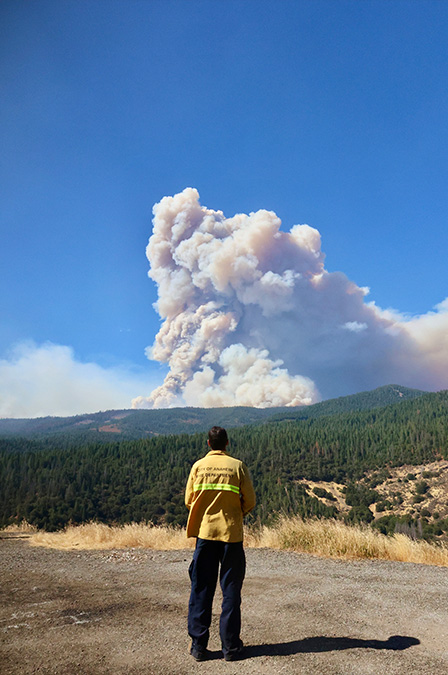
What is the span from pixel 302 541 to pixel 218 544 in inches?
278

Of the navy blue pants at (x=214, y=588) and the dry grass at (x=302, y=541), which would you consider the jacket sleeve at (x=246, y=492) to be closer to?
the navy blue pants at (x=214, y=588)

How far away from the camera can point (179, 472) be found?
5458 inches

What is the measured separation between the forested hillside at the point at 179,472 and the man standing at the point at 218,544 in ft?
292

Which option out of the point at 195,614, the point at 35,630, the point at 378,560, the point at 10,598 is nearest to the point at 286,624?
the point at 195,614

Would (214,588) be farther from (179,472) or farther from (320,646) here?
(179,472)

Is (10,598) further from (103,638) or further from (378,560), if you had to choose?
(378,560)

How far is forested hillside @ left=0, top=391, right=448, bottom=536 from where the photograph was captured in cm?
10469

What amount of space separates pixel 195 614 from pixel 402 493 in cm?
12690

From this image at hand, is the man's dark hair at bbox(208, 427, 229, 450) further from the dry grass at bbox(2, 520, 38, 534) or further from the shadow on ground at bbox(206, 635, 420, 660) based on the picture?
the dry grass at bbox(2, 520, 38, 534)

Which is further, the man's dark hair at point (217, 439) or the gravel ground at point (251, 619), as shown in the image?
the man's dark hair at point (217, 439)

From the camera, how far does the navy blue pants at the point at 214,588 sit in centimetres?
461

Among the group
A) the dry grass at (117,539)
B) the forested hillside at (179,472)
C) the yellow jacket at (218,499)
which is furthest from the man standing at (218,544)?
the forested hillside at (179,472)

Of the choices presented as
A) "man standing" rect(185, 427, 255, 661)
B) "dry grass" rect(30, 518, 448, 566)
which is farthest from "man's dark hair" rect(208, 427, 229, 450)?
"dry grass" rect(30, 518, 448, 566)

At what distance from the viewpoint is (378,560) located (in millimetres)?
9656
